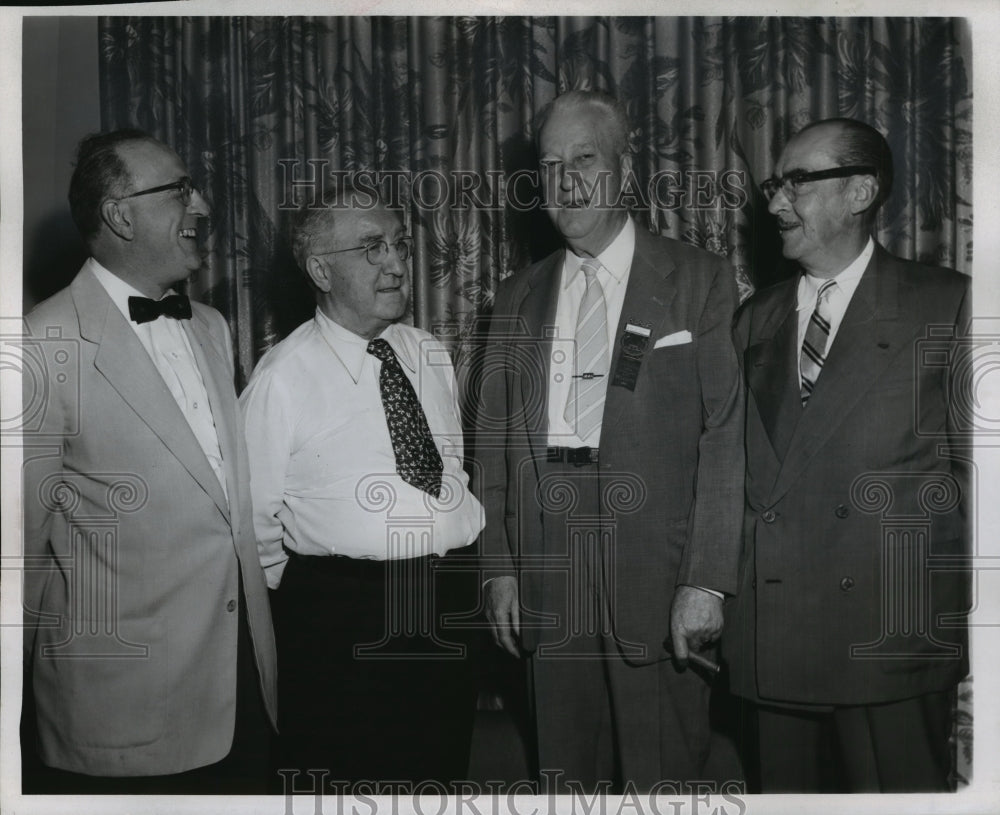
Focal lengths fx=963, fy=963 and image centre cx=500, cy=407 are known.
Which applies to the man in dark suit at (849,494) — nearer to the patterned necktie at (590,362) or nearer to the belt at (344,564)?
the patterned necktie at (590,362)

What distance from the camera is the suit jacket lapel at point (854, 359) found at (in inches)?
93.4

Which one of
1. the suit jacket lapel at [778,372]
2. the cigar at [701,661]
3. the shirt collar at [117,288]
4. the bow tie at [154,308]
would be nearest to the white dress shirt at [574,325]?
the suit jacket lapel at [778,372]

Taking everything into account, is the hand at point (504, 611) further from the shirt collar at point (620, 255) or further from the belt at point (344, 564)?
the shirt collar at point (620, 255)

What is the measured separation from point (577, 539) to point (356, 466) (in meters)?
0.59

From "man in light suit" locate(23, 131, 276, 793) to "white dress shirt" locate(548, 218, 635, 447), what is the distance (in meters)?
0.80

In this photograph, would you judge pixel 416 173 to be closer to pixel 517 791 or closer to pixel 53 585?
pixel 53 585

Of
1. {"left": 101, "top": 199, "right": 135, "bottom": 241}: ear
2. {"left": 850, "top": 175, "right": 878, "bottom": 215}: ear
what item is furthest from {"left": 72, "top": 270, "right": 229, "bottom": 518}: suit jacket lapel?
{"left": 850, "top": 175, "right": 878, "bottom": 215}: ear

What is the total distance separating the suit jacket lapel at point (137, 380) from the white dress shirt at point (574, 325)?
2.82 feet

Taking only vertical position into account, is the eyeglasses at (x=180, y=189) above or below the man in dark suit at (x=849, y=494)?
above

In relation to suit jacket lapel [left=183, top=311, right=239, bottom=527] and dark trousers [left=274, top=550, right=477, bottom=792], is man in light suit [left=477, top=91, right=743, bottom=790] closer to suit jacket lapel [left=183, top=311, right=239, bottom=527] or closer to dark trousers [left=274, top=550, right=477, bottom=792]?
dark trousers [left=274, top=550, right=477, bottom=792]

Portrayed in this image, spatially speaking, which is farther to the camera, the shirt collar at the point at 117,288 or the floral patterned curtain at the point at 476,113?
the floral patterned curtain at the point at 476,113

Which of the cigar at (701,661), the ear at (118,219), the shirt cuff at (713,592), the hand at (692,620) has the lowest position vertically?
the cigar at (701,661)

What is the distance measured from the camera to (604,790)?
8.04ft

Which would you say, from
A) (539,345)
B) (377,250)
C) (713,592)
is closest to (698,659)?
(713,592)
